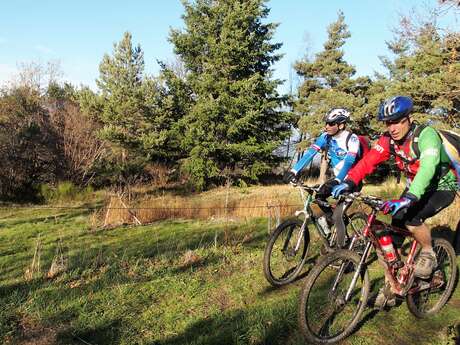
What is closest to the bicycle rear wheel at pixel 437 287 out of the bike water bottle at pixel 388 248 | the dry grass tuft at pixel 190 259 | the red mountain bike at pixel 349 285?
the red mountain bike at pixel 349 285

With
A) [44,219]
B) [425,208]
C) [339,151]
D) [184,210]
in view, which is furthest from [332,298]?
[44,219]

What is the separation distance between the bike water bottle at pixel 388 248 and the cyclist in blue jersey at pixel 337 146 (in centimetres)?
115

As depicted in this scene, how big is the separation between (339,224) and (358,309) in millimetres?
1241

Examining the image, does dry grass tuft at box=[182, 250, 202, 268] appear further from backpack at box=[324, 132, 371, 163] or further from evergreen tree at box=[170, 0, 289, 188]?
evergreen tree at box=[170, 0, 289, 188]

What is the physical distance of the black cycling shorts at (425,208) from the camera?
3.97 meters

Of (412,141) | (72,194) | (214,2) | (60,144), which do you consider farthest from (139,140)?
(412,141)

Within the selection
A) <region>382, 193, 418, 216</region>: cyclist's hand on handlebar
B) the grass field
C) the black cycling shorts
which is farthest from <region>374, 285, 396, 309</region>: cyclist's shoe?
<region>382, 193, 418, 216</region>: cyclist's hand on handlebar

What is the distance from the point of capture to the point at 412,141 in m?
3.85

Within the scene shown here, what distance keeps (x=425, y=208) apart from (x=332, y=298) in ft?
4.15

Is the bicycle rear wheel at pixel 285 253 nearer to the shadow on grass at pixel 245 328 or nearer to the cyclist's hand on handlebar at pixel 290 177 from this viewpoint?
the cyclist's hand on handlebar at pixel 290 177

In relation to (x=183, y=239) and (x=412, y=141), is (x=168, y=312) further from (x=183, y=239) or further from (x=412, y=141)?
(x=183, y=239)

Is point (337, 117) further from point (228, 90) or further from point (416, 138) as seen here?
point (228, 90)

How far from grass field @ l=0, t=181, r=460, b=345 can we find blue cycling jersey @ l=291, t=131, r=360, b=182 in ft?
4.78

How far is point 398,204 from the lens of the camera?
340 cm
